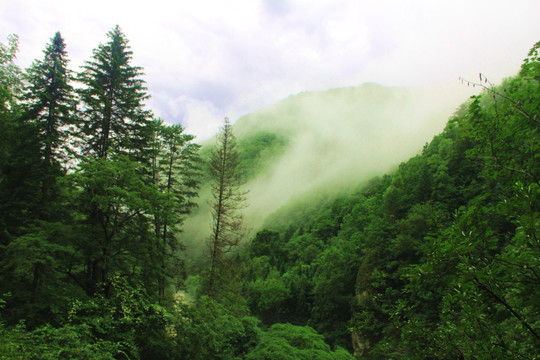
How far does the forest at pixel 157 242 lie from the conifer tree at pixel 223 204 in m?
0.10

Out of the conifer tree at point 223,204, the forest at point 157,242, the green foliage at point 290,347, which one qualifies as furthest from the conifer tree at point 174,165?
the green foliage at point 290,347

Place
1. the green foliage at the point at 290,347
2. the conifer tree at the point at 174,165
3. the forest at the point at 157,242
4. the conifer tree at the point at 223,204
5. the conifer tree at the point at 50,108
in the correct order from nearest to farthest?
the forest at the point at 157,242 → the green foliage at the point at 290,347 → the conifer tree at the point at 50,108 → the conifer tree at the point at 223,204 → the conifer tree at the point at 174,165

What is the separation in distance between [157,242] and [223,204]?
6.01 meters

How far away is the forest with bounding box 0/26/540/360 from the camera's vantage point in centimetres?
322

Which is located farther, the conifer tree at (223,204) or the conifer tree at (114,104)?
the conifer tree at (223,204)

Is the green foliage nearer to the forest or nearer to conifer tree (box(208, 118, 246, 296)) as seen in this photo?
the forest

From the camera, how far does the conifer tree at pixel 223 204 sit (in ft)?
55.6

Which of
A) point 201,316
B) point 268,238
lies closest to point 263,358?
point 201,316

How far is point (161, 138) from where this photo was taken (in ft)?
59.4

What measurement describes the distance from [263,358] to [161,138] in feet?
48.1

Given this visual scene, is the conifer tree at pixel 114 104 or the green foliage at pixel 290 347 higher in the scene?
the conifer tree at pixel 114 104

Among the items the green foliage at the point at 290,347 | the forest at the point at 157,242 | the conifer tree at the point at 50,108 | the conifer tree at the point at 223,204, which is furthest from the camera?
the conifer tree at the point at 223,204

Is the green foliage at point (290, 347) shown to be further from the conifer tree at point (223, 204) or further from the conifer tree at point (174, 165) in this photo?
the conifer tree at point (174, 165)

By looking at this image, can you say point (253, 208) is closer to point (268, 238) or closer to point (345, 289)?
point (268, 238)
